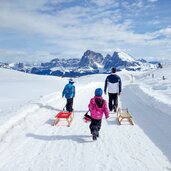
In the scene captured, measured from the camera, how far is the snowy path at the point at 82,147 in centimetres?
675

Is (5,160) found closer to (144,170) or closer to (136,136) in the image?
(144,170)

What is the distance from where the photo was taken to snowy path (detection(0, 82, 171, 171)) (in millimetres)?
6750

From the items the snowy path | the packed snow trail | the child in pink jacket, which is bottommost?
the snowy path

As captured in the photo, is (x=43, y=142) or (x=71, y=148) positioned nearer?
(x=71, y=148)

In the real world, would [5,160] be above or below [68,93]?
below

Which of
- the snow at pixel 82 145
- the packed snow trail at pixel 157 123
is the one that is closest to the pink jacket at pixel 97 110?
the snow at pixel 82 145

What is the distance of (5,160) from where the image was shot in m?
7.06

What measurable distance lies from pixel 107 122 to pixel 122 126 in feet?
3.18

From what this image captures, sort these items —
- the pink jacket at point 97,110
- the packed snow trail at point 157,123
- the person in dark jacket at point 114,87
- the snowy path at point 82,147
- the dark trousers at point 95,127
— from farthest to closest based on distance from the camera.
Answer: the person in dark jacket at point 114,87 → the pink jacket at point 97,110 → the dark trousers at point 95,127 → the packed snow trail at point 157,123 → the snowy path at point 82,147

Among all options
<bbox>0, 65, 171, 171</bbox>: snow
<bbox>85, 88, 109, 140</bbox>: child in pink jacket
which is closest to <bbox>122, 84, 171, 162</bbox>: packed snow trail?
<bbox>0, 65, 171, 171</bbox>: snow

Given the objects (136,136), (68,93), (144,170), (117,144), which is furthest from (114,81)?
(144,170)

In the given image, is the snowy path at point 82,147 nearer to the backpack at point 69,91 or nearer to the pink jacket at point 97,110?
the pink jacket at point 97,110

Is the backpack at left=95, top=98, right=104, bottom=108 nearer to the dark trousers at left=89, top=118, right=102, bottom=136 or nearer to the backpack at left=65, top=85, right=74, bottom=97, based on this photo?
the dark trousers at left=89, top=118, right=102, bottom=136

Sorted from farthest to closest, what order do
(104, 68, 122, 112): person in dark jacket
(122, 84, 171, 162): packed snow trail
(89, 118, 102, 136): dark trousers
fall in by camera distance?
(104, 68, 122, 112): person in dark jacket < (89, 118, 102, 136): dark trousers < (122, 84, 171, 162): packed snow trail
